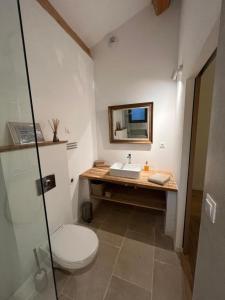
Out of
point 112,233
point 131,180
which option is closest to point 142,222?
point 112,233

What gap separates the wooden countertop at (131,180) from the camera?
1.66m

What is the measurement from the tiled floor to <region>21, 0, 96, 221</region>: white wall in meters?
0.72

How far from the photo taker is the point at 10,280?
1123 millimetres

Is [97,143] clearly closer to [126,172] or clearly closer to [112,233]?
[126,172]

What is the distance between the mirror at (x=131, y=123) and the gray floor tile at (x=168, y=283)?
154 cm

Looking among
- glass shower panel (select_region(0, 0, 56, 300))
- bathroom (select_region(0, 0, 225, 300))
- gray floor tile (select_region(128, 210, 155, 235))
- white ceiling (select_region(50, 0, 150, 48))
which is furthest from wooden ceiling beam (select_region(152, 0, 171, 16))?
gray floor tile (select_region(128, 210, 155, 235))

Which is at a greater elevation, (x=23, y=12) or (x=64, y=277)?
(x=23, y=12)

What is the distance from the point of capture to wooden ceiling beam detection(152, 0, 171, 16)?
165cm

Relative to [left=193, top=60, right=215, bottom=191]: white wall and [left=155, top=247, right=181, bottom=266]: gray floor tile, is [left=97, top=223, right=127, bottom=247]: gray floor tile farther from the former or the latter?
[left=193, top=60, right=215, bottom=191]: white wall

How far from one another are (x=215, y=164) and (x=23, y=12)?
73.0 inches

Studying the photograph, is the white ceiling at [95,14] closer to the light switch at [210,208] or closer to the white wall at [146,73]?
the white wall at [146,73]

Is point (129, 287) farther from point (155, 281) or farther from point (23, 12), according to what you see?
point (23, 12)

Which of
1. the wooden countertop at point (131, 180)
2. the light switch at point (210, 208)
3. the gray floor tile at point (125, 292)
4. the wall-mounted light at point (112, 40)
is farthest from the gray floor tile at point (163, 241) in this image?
the wall-mounted light at point (112, 40)

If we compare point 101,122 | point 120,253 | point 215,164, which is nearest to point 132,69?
point 101,122
